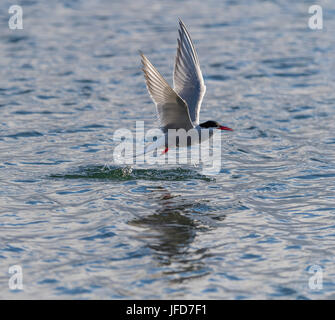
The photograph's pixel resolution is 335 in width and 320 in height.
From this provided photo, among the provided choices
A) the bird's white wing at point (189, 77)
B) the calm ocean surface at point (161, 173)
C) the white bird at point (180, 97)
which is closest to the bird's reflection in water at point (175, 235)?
the calm ocean surface at point (161, 173)

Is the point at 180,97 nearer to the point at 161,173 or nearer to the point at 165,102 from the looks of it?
the point at 165,102

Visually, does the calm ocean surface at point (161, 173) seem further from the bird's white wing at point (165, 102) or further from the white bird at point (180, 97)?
the bird's white wing at point (165, 102)

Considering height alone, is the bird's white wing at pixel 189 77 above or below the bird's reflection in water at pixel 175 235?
above

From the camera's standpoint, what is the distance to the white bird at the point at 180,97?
8.86 metres

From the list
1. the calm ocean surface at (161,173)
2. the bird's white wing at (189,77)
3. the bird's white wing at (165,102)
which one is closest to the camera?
the calm ocean surface at (161,173)

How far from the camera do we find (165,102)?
9.10m

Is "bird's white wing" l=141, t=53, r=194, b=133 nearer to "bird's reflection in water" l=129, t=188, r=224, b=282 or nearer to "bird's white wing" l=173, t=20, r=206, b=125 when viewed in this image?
"bird's white wing" l=173, t=20, r=206, b=125

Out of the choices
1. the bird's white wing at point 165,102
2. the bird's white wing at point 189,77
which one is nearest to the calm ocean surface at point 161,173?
the bird's white wing at point 165,102

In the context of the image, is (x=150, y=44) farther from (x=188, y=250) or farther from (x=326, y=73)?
(x=188, y=250)

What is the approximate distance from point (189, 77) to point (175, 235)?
3042mm

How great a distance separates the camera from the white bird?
29.1 ft

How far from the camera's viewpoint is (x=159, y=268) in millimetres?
7316

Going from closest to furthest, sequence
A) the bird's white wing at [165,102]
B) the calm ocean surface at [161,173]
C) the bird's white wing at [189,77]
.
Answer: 1. the calm ocean surface at [161,173]
2. the bird's white wing at [165,102]
3. the bird's white wing at [189,77]

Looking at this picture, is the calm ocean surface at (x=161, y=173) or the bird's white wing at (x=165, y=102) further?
the bird's white wing at (x=165, y=102)
